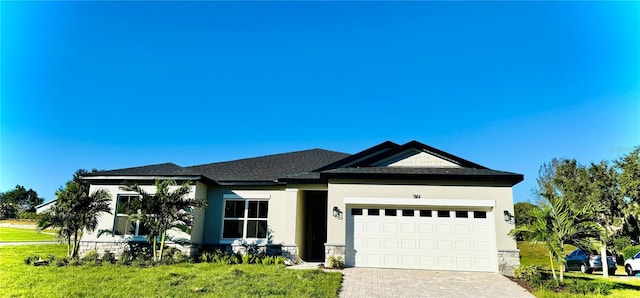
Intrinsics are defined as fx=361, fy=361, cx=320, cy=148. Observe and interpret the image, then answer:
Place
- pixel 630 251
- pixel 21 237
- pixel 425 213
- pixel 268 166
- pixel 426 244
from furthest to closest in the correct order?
1. pixel 21 237
2. pixel 630 251
3. pixel 268 166
4. pixel 425 213
5. pixel 426 244

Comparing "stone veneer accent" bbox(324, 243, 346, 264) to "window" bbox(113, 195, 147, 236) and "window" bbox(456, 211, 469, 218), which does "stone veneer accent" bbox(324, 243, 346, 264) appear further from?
"window" bbox(113, 195, 147, 236)

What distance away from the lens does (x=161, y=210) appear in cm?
1273

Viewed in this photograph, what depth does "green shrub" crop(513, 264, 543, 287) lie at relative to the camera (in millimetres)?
10024

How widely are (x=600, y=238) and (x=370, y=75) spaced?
41.6 feet

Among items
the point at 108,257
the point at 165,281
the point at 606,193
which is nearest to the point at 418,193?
the point at 165,281

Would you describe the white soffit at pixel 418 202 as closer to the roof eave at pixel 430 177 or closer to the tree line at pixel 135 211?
the roof eave at pixel 430 177

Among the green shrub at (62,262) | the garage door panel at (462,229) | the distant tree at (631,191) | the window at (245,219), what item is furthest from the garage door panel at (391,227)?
the distant tree at (631,191)

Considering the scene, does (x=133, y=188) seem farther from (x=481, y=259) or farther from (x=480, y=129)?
(x=480, y=129)

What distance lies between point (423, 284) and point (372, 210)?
146 inches

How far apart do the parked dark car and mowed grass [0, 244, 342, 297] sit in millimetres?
15225

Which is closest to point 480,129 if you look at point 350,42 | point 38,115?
point 350,42

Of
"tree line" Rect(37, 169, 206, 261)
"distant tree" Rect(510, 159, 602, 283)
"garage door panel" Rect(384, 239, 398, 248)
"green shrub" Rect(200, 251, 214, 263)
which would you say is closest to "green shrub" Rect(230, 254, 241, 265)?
"green shrub" Rect(200, 251, 214, 263)

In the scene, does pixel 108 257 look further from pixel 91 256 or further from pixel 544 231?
pixel 544 231

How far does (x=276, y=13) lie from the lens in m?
14.6
